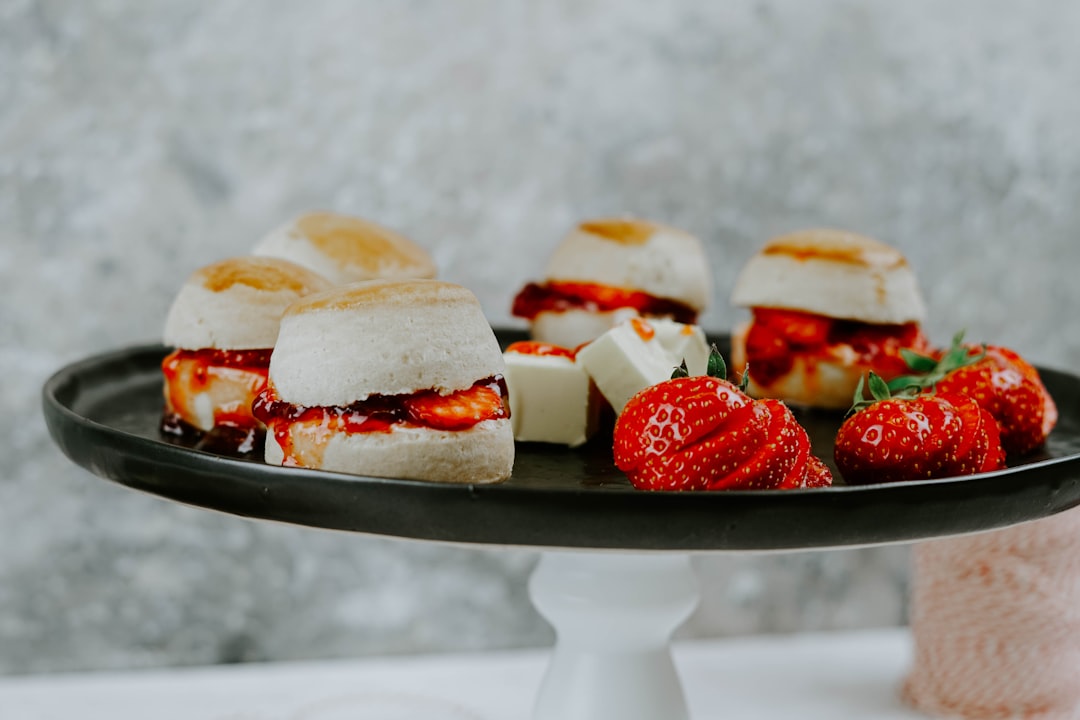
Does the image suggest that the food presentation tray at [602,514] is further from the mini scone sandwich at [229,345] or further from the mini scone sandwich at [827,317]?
the mini scone sandwich at [827,317]

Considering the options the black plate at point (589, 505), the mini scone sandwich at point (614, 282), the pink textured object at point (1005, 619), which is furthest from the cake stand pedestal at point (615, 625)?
the pink textured object at point (1005, 619)

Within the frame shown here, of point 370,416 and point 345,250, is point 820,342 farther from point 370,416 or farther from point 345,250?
point 370,416

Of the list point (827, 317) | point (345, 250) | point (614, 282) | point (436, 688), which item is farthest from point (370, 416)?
point (436, 688)

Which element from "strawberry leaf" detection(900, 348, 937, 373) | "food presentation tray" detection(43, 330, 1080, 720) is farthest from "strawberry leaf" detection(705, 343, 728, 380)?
"strawberry leaf" detection(900, 348, 937, 373)

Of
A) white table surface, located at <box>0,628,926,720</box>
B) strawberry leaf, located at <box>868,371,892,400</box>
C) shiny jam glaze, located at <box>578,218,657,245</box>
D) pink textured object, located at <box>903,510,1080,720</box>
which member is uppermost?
shiny jam glaze, located at <box>578,218,657,245</box>

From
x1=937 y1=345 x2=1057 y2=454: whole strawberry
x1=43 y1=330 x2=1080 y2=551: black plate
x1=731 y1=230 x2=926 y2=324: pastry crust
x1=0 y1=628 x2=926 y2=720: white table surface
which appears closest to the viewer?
x1=43 y1=330 x2=1080 y2=551: black plate

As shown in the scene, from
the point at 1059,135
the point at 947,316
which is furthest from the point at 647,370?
the point at 1059,135

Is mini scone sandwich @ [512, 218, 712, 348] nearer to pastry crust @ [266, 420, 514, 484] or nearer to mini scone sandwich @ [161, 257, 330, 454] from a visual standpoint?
mini scone sandwich @ [161, 257, 330, 454]
